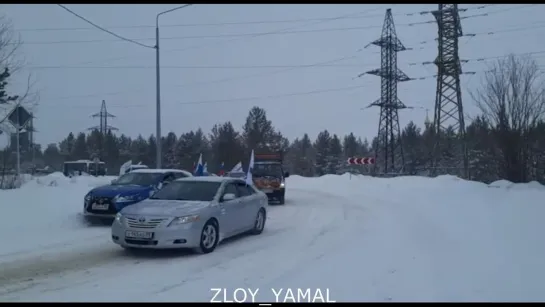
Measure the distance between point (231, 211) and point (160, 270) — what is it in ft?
10.1

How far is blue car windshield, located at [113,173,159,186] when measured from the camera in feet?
50.1

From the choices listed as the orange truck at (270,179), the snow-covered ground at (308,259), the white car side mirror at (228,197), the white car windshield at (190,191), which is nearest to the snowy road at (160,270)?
the snow-covered ground at (308,259)

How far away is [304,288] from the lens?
698 centimetres

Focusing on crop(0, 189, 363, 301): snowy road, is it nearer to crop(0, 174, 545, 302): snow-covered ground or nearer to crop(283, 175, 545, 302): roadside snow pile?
crop(0, 174, 545, 302): snow-covered ground

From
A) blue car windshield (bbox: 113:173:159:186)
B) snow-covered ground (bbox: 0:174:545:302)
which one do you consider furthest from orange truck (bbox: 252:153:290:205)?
blue car windshield (bbox: 113:173:159:186)

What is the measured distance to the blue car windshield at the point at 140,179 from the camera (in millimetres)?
15258

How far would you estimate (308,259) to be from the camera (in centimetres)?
911

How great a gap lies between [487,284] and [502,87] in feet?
61.9

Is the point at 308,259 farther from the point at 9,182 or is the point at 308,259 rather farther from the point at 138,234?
the point at 9,182

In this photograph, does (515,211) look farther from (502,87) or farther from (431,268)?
(502,87)

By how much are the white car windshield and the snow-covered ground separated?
1.17 metres

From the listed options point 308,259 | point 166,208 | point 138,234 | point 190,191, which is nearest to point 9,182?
point 190,191

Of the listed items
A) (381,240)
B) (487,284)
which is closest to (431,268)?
(487,284)

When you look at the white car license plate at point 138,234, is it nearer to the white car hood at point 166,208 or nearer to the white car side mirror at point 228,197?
the white car hood at point 166,208
